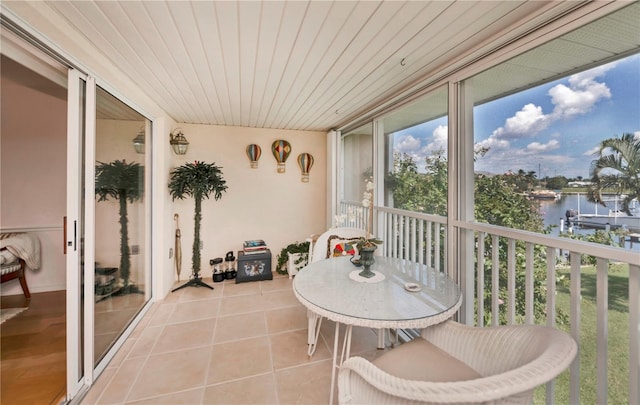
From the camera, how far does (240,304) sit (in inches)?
114

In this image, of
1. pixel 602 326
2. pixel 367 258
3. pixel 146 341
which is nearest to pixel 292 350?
pixel 367 258

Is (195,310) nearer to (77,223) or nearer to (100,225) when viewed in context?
(100,225)

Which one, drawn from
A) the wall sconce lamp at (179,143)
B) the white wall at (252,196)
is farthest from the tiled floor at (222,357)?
the wall sconce lamp at (179,143)

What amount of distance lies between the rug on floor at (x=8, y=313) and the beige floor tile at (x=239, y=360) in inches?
84.7

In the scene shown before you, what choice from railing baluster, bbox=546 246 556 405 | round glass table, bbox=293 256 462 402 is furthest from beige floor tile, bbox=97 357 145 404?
railing baluster, bbox=546 246 556 405

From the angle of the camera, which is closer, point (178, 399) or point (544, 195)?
point (544, 195)

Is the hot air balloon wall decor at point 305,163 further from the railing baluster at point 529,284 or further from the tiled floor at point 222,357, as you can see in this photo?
the railing baluster at point 529,284

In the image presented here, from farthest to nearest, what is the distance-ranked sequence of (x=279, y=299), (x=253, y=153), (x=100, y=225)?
(x=253, y=153), (x=279, y=299), (x=100, y=225)

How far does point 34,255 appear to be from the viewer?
9.30ft

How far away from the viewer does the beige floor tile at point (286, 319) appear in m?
2.41

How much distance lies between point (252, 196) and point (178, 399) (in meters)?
2.67

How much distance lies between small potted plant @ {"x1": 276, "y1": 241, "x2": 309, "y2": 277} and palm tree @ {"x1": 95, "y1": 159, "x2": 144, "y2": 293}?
1.94 meters

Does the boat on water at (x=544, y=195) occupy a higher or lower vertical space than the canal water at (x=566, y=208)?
higher

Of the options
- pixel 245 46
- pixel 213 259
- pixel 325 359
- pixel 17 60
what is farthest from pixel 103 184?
pixel 325 359
